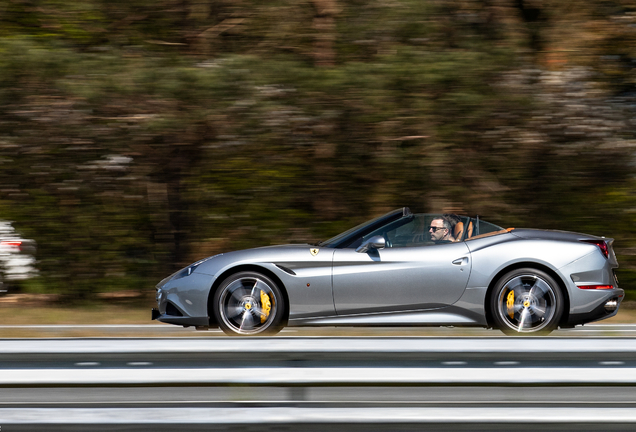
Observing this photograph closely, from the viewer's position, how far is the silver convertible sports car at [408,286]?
6125 millimetres

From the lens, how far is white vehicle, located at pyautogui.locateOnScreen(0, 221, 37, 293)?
9359 mm

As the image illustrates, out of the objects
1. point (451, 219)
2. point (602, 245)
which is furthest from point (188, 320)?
point (602, 245)

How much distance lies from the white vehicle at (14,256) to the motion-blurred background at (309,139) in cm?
12

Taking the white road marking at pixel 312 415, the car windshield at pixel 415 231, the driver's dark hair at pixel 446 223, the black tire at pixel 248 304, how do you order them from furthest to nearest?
the driver's dark hair at pixel 446 223 → the car windshield at pixel 415 231 → the black tire at pixel 248 304 → the white road marking at pixel 312 415

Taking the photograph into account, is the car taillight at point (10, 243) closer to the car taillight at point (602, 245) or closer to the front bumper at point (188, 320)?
the front bumper at point (188, 320)

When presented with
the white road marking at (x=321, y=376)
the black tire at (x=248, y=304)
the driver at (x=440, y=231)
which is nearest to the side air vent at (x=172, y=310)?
the black tire at (x=248, y=304)

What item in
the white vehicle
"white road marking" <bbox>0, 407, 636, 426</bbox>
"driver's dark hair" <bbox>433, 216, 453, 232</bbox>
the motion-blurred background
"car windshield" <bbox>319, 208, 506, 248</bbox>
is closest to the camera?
"white road marking" <bbox>0, 407, 636, 426</bbox>

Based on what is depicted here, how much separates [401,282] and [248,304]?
48.7 inches

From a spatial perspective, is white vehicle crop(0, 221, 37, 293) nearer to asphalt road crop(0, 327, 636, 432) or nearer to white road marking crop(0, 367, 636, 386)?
asphalt road crop(0, 327, 636, 432)

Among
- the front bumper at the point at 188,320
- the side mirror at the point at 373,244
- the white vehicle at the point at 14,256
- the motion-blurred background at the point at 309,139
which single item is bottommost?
the front bumper at the point at 188,320

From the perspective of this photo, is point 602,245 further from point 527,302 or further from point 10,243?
point 10,243

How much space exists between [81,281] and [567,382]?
747 cm

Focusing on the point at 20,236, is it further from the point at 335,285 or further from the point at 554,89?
the point at 554,89

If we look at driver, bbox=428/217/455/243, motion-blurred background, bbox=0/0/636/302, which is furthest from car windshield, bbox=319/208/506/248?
motion-blurred background, bbox=0/0/636/302
